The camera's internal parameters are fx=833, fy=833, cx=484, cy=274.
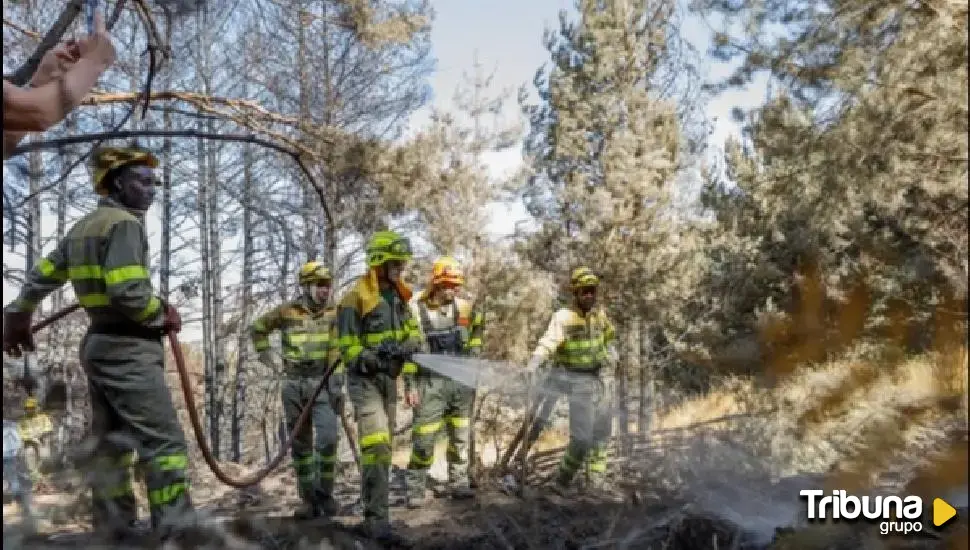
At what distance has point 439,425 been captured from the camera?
7.61m

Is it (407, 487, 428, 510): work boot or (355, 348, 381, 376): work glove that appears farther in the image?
(407, 487, 428, 510): work boot

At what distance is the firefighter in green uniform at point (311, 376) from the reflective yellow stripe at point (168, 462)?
2680 millimetres

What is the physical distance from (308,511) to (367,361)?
5.55 feet

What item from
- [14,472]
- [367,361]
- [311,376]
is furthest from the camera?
[311,376]

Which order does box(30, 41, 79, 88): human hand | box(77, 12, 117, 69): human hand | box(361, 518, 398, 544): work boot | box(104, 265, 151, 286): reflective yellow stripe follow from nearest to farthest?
1. box(77, 12, 117, 69): human hand
2. box(30, 41, 79, 88): human hand
3. box(104, 265, 151, 286): reflective yellow stripe
4. box(361, 518, 398, 544): work boot

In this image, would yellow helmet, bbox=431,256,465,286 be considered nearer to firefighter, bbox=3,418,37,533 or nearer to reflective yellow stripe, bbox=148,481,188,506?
reflective yellow stripe, bbox=148,481,188,506

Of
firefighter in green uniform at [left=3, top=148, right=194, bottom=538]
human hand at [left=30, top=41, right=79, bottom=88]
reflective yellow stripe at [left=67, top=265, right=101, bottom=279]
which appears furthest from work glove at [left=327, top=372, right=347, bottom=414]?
human hand at [left=30, top=41, right=79, bottom=88]

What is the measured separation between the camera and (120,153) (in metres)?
4.22

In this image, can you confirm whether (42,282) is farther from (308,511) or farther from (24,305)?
(308,511)

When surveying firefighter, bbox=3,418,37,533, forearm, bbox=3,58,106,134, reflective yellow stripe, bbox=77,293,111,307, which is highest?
forearm, bbox=3,58,106,134

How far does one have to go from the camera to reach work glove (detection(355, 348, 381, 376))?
5.75 metres

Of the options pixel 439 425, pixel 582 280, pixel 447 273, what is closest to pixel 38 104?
pixel 447 273

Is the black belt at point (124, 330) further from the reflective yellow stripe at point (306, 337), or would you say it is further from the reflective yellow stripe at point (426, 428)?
the reflective yellow stripe at point (426, 428)

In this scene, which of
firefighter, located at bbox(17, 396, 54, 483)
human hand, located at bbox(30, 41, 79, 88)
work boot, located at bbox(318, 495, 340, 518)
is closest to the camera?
human hand, located at bbox(30, 41, 79, 88)
